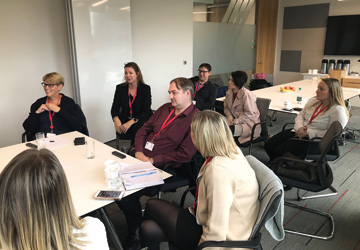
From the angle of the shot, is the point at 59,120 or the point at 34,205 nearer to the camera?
the point at 34,205

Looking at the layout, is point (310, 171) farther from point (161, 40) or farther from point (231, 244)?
point (161, 40)

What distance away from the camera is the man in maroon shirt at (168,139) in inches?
93.6

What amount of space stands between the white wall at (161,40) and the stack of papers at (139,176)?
3398mm

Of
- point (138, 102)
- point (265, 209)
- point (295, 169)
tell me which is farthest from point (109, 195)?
point (138, 102)

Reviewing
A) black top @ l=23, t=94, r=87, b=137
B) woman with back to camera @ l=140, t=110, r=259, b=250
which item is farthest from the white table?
black top @ l=23, t=94, r=87, b=137

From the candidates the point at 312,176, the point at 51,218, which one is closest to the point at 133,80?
the point at 312,176

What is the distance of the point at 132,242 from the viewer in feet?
7.79

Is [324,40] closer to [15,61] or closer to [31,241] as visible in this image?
[15,61]

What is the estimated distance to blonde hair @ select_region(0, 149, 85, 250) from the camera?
0.95m

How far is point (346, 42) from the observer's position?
24.5ft

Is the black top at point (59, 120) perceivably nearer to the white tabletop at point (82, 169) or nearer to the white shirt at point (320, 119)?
the white tabletop at point (82, 169)

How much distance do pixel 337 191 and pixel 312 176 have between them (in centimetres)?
104

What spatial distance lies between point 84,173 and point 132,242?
0.72 m

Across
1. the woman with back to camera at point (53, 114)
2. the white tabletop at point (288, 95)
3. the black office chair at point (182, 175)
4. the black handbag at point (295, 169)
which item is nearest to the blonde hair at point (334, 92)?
the white tabletop at point (288, 95)
